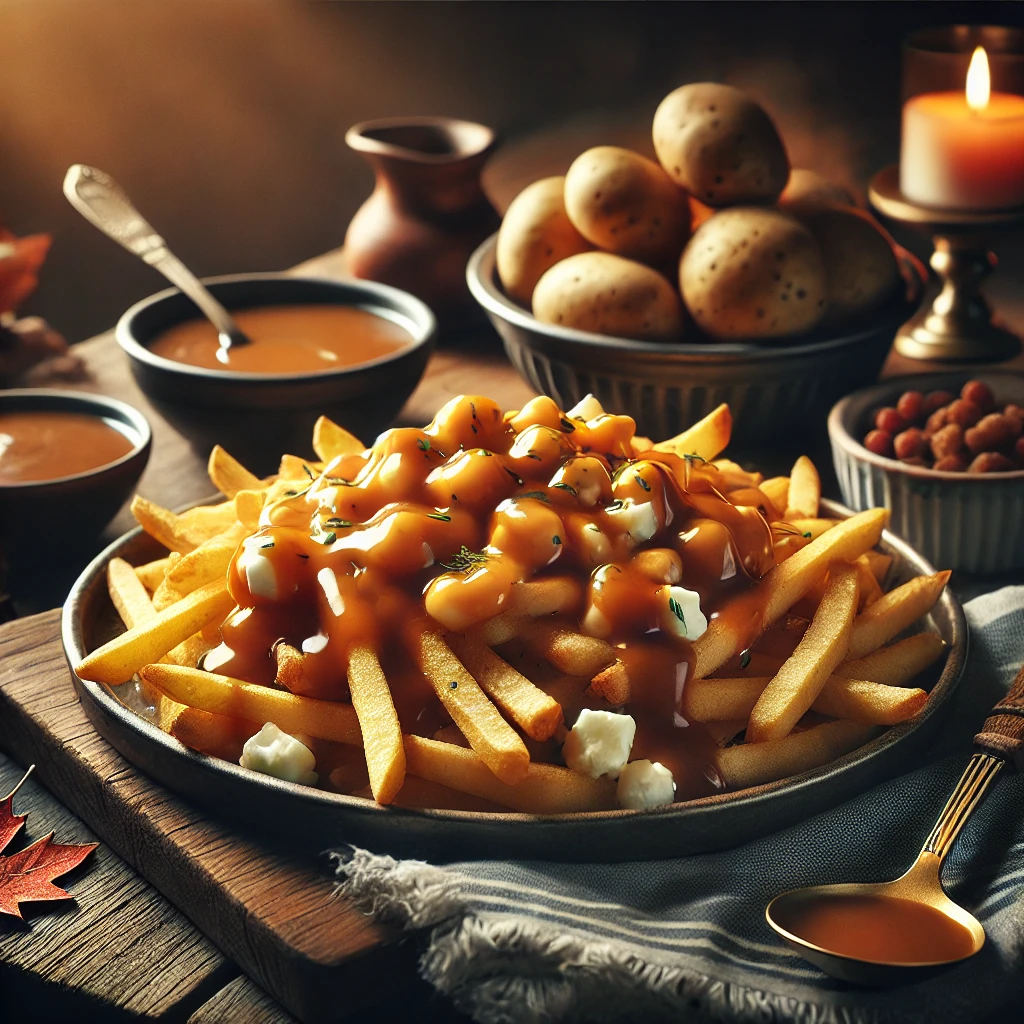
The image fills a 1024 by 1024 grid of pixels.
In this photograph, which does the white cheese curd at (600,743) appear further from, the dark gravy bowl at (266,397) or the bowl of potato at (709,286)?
the dark gravy bowl at (266,397)

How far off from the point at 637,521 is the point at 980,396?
1080 millimetres

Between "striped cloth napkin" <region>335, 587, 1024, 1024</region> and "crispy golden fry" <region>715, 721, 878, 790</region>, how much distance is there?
0.07m

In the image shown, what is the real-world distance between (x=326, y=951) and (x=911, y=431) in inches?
60.6

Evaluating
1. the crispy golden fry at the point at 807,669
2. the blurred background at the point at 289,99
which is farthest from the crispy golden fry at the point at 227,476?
the blurred background at the point at 289,99

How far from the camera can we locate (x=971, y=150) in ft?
9.55

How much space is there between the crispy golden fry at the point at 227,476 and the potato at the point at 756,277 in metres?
0.99

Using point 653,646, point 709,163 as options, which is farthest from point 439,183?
point 653,646

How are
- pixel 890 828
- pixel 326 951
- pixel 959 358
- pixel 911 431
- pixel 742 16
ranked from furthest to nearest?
pixel 742 16 < pixel 959 358 < pixel 911 431 < pixel 890 828 < pixel 326 951

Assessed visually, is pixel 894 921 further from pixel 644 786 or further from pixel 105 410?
pixel 105 410

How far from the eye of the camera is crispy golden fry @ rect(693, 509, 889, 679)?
165 cm

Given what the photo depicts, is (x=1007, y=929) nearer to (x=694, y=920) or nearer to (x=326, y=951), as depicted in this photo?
(x=694, y=920)

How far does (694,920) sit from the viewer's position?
1.46 m

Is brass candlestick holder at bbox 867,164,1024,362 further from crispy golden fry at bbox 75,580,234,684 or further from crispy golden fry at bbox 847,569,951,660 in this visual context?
crispy golden fry at bbox 75,580,234,684

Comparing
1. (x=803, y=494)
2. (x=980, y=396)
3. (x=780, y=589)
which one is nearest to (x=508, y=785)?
(x=780, y=589)
